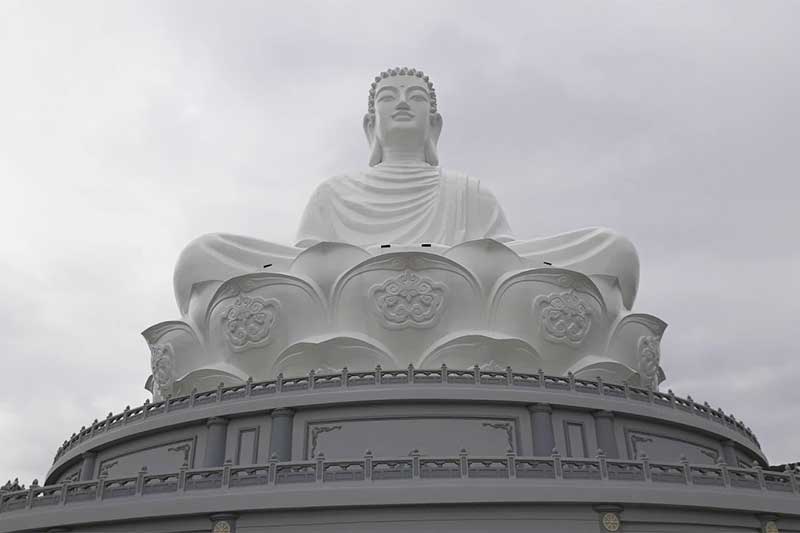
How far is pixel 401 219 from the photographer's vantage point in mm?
21062

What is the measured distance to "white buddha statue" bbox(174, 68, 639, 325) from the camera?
18.4 m

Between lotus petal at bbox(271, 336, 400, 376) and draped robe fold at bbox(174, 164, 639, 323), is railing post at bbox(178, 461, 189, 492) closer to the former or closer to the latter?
lotus petal at bbox(271, 336, 400, 376)

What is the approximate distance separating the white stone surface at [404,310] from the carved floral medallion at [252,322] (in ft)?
0.10

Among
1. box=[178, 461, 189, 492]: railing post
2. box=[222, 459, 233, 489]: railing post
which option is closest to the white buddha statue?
box=[178, 461, 189, 492]: railing post

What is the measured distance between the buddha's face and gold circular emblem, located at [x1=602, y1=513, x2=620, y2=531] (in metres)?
14.3

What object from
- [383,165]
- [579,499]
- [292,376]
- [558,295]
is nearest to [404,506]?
[579,499]

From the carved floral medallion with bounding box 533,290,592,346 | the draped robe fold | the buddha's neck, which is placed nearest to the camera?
the carved floral medallion with bounding box 533,290,592,346

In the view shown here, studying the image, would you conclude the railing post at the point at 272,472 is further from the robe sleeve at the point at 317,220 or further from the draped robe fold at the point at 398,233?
the robe sleeve at the point at 317,220

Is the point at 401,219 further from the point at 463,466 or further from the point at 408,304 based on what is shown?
the point at 463,466

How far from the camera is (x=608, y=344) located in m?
17.6

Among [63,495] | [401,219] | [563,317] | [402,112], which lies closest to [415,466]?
[563,317]

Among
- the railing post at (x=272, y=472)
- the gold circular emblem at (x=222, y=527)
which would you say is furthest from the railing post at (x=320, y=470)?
the gold circular emblem at (x=222, y=527)

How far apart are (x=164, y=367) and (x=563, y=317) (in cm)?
942

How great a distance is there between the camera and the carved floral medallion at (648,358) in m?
17.9
